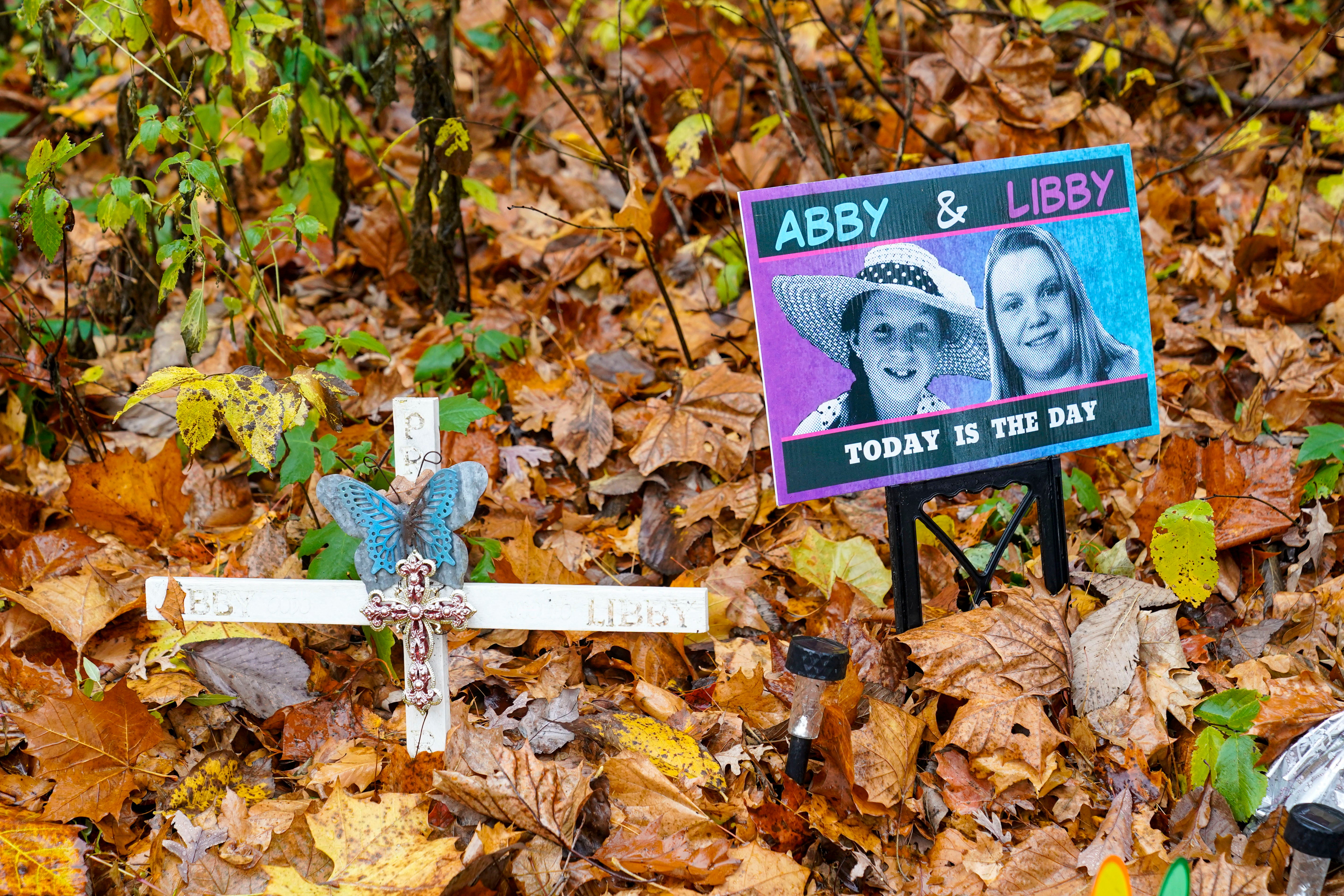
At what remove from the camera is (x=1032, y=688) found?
2.21m

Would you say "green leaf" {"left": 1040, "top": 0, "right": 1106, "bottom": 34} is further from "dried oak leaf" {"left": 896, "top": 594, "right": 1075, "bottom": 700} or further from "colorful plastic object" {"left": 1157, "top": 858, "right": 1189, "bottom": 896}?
"colorful plastic object" {"left": 1157, "top": 858, "right": 1189, "bottom": 896}

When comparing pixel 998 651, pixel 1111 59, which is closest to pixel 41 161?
pixel 998 651

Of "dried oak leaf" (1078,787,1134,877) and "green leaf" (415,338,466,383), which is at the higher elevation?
"green leaf" (415,338,466,383)

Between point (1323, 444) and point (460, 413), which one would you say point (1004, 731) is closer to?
point (1323, 444)

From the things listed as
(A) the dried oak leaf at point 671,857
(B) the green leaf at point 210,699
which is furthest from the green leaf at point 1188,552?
(B) the green leaf at point 210,699

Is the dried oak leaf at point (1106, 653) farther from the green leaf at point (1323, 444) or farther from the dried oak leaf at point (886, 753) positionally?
the green leaf at point (1323, 444)

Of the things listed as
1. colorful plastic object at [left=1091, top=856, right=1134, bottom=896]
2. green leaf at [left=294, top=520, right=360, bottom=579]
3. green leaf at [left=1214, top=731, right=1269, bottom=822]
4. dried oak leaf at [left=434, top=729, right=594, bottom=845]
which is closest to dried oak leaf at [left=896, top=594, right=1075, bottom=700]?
green leaf at [left=1214, top=731, right=1269, bottom=822]

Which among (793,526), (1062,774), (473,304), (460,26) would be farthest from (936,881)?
(460,26)

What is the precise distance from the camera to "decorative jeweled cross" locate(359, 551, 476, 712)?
6.45 ft

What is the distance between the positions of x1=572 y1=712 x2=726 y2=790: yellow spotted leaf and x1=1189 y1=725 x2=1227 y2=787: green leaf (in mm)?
1000

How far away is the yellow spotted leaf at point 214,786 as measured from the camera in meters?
2.15

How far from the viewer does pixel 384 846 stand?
1853 mm

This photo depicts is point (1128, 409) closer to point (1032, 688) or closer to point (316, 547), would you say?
point (1032, 688)

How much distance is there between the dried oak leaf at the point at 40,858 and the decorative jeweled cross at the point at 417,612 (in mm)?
721
